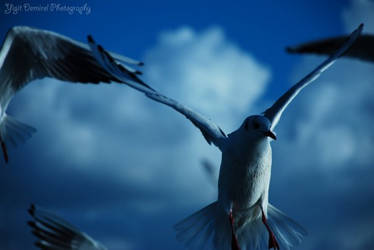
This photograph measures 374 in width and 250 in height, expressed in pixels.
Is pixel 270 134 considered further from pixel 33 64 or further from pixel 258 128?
pixel 33 64

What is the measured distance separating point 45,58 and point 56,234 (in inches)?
37.4

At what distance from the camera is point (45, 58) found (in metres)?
2.53

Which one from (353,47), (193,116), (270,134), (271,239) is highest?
(353,47)

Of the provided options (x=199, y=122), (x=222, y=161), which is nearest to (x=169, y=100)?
(x=199, y=122)

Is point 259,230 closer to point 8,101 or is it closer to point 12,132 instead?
point 12,132

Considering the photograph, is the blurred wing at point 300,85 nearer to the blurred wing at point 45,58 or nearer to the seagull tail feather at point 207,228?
the seagull tail feather at point 207,228

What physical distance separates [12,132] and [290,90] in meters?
1.50

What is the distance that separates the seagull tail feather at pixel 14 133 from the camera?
2.53 metres

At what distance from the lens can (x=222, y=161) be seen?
5.70ft

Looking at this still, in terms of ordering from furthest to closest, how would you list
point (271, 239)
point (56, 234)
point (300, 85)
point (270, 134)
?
1. point (56, 234)
2. point (300, 85)
3. point (271, 239)
4. point (270, 134)

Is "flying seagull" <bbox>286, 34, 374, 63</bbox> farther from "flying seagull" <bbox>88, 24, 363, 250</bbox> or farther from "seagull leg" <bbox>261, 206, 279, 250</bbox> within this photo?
"seagull leg" <bbox>261, 206, 279, 250</bbox>

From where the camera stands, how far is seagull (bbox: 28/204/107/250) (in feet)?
6.72

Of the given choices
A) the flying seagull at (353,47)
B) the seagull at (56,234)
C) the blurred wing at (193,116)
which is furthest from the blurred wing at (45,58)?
the flying seagull at (353,47)

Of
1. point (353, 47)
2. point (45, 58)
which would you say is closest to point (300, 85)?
point (353, 47)
